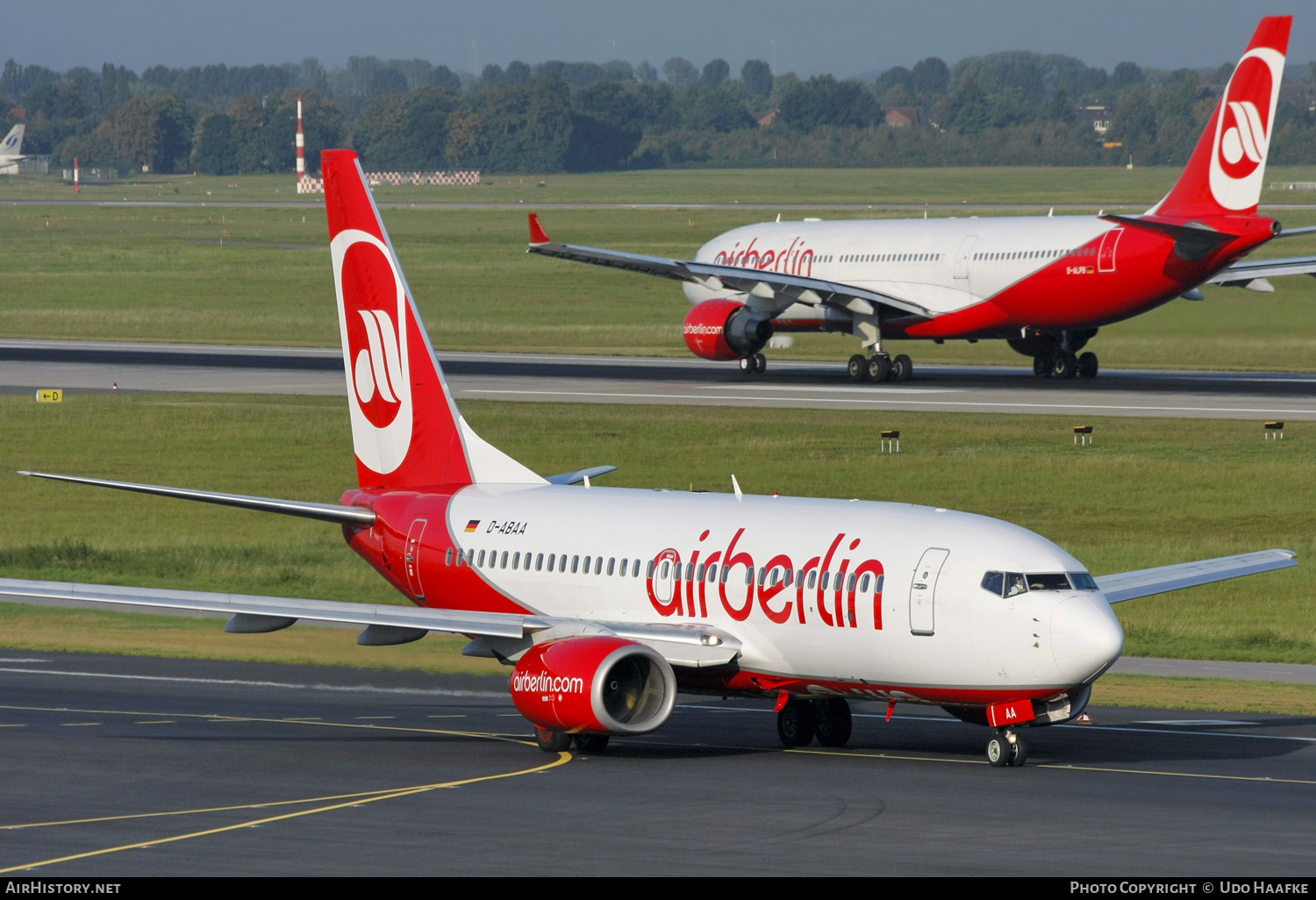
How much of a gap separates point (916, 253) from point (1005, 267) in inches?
219

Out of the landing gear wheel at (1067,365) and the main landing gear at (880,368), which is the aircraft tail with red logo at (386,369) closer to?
the main landing gear at (880,368)

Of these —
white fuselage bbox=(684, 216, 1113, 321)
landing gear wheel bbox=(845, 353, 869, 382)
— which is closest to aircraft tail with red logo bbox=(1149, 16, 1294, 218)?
white fuselage bbox=(684, 216, 1113, 321)

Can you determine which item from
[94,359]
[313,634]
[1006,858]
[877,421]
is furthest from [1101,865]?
[94,359]

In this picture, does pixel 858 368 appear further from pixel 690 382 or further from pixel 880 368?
pixel 690 382

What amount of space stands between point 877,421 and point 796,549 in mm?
45469

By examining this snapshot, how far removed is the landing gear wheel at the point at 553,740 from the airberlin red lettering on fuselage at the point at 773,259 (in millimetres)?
62029

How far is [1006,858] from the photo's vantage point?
23.5 meters

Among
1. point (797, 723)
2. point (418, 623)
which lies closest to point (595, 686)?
point (418, 623)

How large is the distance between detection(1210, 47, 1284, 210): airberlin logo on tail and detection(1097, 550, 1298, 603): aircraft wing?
46.5 meters

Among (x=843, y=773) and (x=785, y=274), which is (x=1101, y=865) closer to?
(x=843, y=773)

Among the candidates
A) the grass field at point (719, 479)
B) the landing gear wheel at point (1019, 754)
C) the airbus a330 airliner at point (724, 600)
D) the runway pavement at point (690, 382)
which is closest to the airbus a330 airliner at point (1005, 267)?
the runway pavement at point (690, 382)

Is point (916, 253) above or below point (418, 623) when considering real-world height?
above

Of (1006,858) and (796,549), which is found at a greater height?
(796,549)

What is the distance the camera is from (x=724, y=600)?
105 ft
